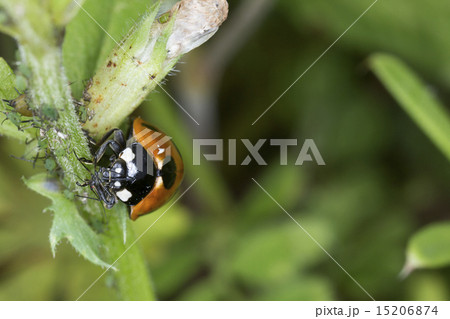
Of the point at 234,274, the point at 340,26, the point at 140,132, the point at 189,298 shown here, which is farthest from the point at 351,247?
the point at 140,132

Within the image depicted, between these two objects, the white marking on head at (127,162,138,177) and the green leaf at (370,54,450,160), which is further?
the green leaf at (370,54,450,160)

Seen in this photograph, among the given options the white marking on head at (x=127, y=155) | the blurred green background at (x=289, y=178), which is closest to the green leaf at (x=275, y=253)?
the blurred green background at (x=289, y=178)

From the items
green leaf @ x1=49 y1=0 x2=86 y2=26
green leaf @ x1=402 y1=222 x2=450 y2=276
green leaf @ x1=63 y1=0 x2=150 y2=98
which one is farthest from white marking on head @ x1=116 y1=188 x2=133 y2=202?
green leaf @ x1=402 y1=222 x2=450 y2=276

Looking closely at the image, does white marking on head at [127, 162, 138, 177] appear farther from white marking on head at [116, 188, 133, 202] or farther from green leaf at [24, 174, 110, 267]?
green leaf at [24, 174, 110, 267]

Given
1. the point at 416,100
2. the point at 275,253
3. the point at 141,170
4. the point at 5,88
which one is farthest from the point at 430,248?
the point at 5,88

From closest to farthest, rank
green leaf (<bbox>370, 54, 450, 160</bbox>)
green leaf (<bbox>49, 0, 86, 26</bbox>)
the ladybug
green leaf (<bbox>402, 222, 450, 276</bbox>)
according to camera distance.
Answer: green leaf (<bbox>49, 0, 86, 26</bbox>)
the ladybug
green leaf (<bbox>402, 222, 450, 276</bbox>)
green leaf (<bbox>370, 54, 450, 160</bbox>)

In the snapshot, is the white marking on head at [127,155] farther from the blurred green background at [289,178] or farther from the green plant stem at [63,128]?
the blurred green background at [289,178]

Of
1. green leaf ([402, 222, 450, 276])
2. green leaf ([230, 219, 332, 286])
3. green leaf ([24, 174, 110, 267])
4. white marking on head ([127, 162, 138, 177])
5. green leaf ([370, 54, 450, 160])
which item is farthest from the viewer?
green leaf ([230, 219, 332, 286])
